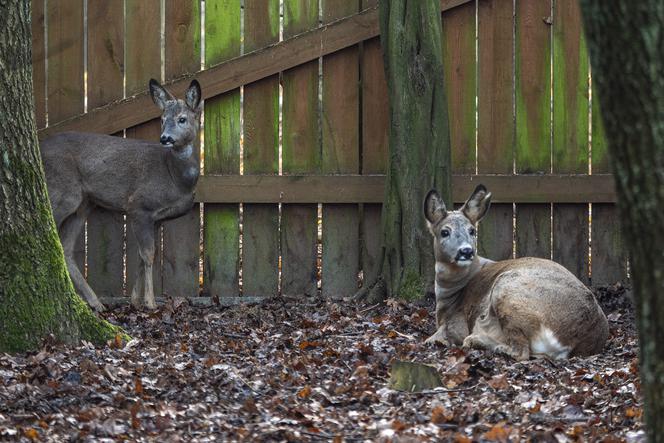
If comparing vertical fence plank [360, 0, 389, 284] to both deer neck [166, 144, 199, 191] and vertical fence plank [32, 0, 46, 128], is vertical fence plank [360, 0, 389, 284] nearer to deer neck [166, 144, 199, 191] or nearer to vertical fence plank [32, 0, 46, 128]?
deer neck [166, 144, 199, 191]

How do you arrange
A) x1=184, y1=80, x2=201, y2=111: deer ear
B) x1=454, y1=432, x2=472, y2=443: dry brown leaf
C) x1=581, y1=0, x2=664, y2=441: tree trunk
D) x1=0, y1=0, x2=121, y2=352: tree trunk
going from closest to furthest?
x1=581, y1=0, x2=664, y2=441: tree trunk, x1=454, y1=432, x2=472, y2=443: dry brown leaf, x1=0, y1=0, x2=121, y2=352: tree trunk, x1=184, y1=80, x2=201, y2=111: deer ear

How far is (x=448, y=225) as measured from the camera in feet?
26.3

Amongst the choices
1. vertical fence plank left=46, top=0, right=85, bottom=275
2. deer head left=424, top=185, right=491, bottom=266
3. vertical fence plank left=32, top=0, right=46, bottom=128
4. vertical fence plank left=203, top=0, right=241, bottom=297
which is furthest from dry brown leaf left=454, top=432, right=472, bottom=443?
vertical fence plank left=32, top=0, right=46, bottom=128

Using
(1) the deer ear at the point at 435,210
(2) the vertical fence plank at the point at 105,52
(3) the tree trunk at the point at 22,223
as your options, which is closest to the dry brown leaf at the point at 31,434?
(3) the tree trunk at the point at 22,223

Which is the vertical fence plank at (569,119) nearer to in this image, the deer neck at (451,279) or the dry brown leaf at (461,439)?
the deer neck at (451,279)

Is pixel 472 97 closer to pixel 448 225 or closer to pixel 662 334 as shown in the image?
pixel 448 225

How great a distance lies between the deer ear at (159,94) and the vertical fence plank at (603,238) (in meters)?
3.62

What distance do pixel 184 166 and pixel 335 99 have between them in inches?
56.2

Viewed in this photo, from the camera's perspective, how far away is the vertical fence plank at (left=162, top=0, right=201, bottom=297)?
9.58m

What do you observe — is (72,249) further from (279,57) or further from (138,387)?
(138,387)

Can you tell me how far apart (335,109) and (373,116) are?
0.33 meters

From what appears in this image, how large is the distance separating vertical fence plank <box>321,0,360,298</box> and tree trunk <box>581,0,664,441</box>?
6.27m

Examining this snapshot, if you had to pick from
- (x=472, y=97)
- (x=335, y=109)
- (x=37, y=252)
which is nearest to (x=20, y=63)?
(x=37, y=252)

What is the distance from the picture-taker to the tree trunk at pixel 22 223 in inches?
255
